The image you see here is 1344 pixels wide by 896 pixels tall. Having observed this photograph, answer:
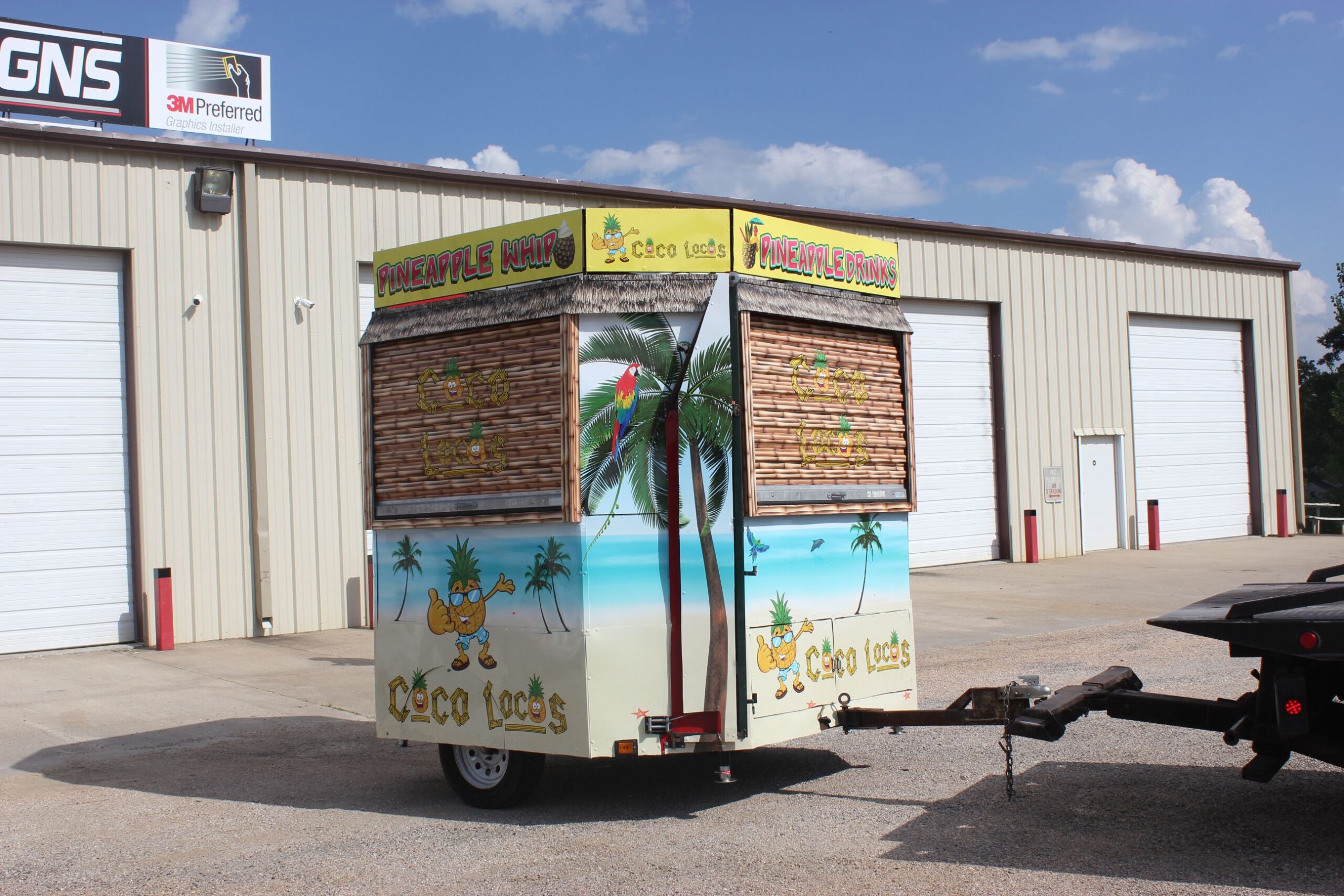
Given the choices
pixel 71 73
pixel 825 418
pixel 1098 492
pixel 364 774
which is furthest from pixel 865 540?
pixel 1098 492

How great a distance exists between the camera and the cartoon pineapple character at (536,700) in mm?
6363

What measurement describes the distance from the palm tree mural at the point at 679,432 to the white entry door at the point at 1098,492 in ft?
60.8

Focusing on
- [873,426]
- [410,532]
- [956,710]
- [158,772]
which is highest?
[873,426]

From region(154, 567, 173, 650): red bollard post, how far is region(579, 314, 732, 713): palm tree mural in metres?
9.53

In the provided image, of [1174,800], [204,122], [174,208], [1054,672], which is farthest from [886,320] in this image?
[204,122]

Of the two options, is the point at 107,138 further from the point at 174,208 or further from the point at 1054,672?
the point at 1054,672

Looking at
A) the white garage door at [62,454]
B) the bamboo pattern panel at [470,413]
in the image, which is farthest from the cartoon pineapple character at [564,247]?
the white garage door at [62,454]

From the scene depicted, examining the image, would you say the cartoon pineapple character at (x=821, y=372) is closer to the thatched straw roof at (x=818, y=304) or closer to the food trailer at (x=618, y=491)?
the food trailer at (x=618, y=491)

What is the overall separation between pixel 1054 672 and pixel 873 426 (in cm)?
447

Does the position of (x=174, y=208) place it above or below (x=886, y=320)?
above

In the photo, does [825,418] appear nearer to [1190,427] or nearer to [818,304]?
[818,304]

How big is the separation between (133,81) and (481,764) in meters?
13.5

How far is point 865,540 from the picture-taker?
7.16m

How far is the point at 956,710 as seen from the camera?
623 cm
